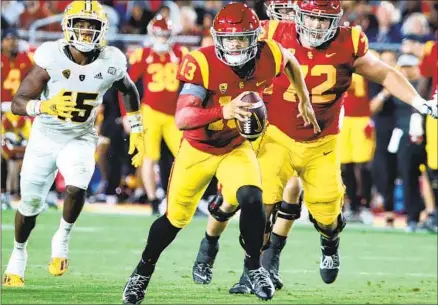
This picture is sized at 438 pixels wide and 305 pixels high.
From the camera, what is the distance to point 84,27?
20.8 ft

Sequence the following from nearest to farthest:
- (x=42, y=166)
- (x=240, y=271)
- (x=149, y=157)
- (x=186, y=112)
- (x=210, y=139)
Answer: (x=186, y=112) → (x=210, y=139) → (x=42, y=166) → (x=240, y=271) → (x=149, y=157)

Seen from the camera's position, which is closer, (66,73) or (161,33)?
(66,73)

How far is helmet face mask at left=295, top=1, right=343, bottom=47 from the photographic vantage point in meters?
6.51

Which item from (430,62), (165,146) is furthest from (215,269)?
(165,146)

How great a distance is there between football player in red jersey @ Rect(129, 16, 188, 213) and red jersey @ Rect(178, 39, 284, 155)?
4565 mm

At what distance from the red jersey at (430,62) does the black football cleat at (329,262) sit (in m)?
3.25

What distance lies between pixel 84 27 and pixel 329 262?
1.92 metres

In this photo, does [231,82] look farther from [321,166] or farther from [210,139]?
[321,166]

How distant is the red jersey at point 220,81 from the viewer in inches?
231

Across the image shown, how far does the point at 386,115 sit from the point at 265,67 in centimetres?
557

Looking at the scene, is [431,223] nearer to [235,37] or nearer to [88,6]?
[88,6]

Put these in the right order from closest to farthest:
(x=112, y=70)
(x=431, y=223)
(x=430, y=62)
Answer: (x=112, y=70)
(x=430, y=62)
(x=431, y=223)

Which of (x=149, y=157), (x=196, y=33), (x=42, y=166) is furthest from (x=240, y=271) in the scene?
(x=196, y=33)

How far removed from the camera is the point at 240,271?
7.77 m
